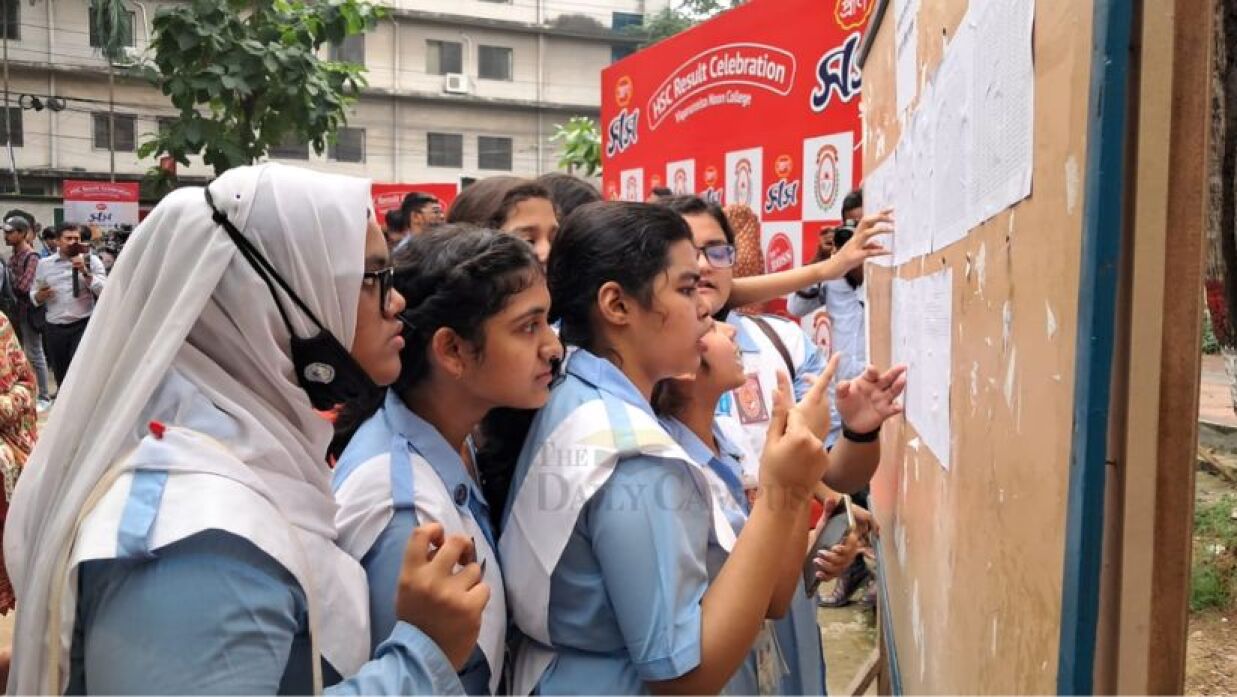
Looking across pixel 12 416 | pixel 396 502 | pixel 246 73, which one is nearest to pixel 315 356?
pixel 396 502

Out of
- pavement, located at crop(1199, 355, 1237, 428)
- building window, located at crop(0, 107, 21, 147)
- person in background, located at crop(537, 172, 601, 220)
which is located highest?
building window, located at crop(0, 107, 21, 147)

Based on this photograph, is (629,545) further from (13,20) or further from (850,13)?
(13,20)

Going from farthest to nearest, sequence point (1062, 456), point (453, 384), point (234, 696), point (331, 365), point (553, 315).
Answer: point (553, 315)
point (453, 384)
point (331, 365)
point (234, 696)
point (1062, 456)

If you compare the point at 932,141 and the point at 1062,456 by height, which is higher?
the point at 932,141

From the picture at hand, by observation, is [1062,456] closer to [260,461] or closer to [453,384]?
[260,461]

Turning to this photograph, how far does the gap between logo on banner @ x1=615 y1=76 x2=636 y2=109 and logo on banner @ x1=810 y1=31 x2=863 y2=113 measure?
2203 millimetres

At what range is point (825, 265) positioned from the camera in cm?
249

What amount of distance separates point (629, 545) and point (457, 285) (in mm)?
506

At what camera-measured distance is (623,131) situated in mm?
6527

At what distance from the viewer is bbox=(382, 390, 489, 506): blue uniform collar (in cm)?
143

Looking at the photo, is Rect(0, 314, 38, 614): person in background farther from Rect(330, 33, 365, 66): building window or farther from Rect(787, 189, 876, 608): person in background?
Rect(330, 33, 365, 66): building window


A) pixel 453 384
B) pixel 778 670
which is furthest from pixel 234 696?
pixel 778 670

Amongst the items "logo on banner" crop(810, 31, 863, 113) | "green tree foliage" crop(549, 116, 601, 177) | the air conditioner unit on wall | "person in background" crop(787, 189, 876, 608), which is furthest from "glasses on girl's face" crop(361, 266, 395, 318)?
the air conditioner unit on wall

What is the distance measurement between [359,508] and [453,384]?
27 centimetres
